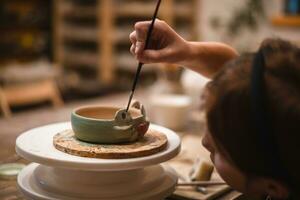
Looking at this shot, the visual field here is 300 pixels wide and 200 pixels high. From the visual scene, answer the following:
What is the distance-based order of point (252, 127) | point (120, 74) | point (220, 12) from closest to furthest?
point (252, 127)
point (220, 12)
point (120, 74)

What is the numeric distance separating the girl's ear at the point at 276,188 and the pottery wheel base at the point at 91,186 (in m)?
0.23

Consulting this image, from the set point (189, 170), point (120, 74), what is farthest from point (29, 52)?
point (189, 170)

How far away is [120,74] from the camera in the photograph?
13.7 feet

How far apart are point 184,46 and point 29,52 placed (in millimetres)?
3476

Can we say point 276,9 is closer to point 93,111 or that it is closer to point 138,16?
point 138,16

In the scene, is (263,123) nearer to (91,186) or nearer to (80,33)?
(91,186)

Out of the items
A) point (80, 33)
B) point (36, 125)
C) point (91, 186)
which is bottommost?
point (80, 33)

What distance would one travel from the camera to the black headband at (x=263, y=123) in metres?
0.66

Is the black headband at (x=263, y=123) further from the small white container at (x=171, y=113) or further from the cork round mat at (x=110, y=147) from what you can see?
the small white container at (x=171, y=113)

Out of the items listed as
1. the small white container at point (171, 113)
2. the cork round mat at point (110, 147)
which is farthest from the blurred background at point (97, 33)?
the cork round mat at point (110, 147)

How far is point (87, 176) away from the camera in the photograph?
84 cm

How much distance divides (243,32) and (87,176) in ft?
10.2

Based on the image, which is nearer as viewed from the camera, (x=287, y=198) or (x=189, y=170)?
(x=287, y=198)

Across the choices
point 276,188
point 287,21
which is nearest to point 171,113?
point 276,188
